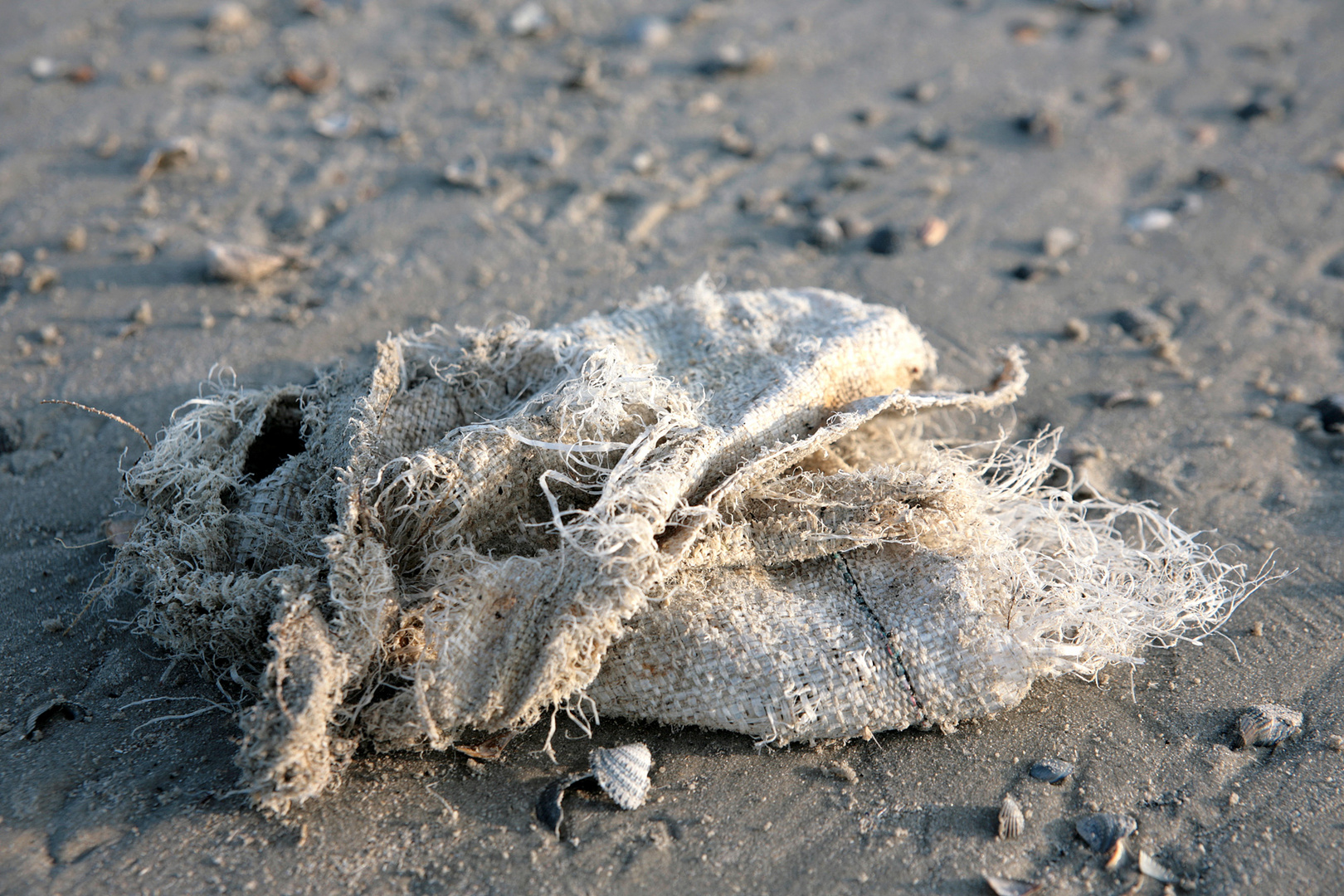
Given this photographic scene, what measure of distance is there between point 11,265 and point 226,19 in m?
2.44

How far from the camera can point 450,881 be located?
2188mm

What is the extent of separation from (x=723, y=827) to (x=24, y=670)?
210 cm

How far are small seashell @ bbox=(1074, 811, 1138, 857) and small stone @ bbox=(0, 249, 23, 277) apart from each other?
470 centimetres

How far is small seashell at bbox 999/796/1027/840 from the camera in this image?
2.33 metres

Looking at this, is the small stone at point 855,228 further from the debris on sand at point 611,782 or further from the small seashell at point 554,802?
the small seashell at point 554,802

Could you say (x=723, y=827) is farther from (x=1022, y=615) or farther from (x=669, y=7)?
(x=669, y=7)

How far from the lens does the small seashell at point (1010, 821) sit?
2.33 metres

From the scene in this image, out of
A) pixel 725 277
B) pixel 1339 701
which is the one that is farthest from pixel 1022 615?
pixel 725 277

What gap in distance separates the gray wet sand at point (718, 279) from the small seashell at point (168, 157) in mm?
87

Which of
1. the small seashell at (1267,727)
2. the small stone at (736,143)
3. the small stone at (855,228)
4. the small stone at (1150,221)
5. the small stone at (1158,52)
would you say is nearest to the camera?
the small seashell at (1267,727)

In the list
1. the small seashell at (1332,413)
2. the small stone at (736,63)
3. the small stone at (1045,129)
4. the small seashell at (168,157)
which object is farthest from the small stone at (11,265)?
the small seashell at (1332,413)

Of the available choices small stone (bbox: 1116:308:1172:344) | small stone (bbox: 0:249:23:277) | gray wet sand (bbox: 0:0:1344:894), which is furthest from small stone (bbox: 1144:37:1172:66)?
small stone (bbox: 0:249:23:277)

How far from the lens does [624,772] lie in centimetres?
238

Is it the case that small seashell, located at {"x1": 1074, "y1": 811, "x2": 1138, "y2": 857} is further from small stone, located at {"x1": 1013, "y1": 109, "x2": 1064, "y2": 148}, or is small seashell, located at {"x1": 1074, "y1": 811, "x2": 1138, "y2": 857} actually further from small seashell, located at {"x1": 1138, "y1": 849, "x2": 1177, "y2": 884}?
small stone, located at {"x1": 1013, "y1": 109, "x2": 1064, "y2": 148}
